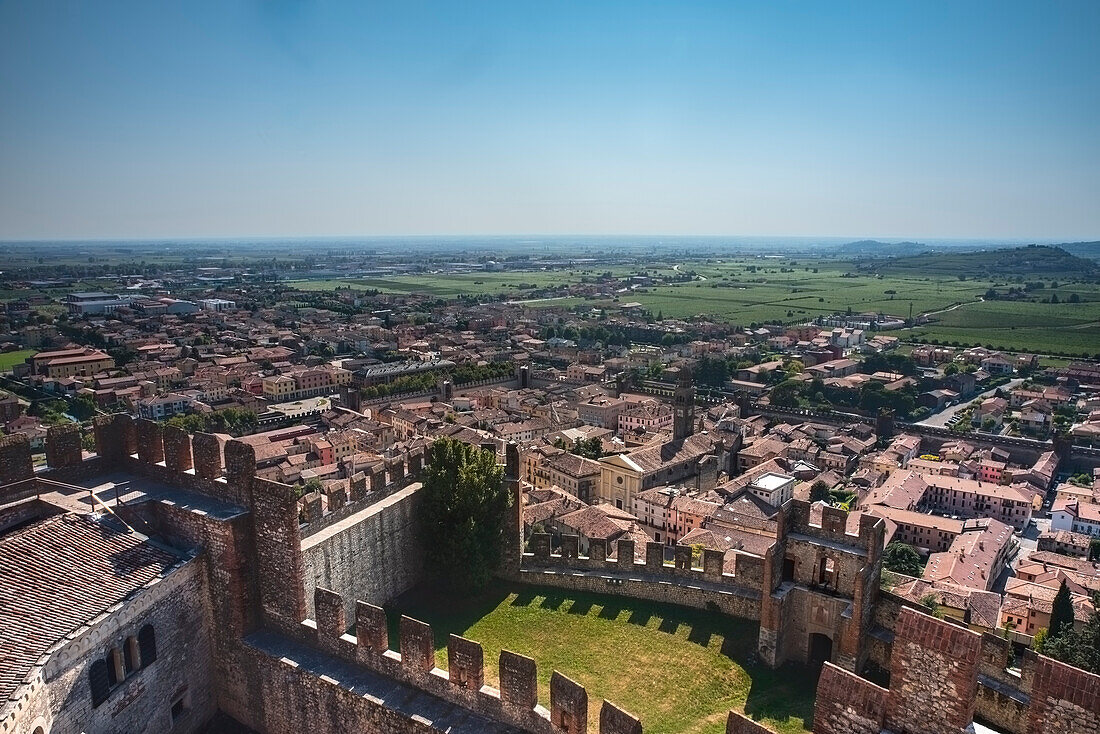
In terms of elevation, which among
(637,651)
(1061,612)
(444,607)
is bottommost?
(1061,612)

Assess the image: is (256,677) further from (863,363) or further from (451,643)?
(863,363)

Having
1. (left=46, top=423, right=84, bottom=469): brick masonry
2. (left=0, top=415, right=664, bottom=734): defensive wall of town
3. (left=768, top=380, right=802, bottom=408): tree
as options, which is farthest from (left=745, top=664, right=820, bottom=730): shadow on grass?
(left=768, top=380, right=802, bottom=408): tree

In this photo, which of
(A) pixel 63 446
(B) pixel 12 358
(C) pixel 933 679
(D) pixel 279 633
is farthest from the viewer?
(B) pixel 12 358

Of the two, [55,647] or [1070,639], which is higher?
[55,647]

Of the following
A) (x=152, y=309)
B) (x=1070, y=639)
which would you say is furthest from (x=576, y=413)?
(x=152, y=309)

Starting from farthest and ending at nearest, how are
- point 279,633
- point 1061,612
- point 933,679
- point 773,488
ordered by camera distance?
point 773,488 → point 1061,612 → point 279,633 → point 933,679

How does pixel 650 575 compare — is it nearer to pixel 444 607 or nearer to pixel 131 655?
pixel 444 607

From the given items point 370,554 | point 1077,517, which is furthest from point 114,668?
point 1077,517
